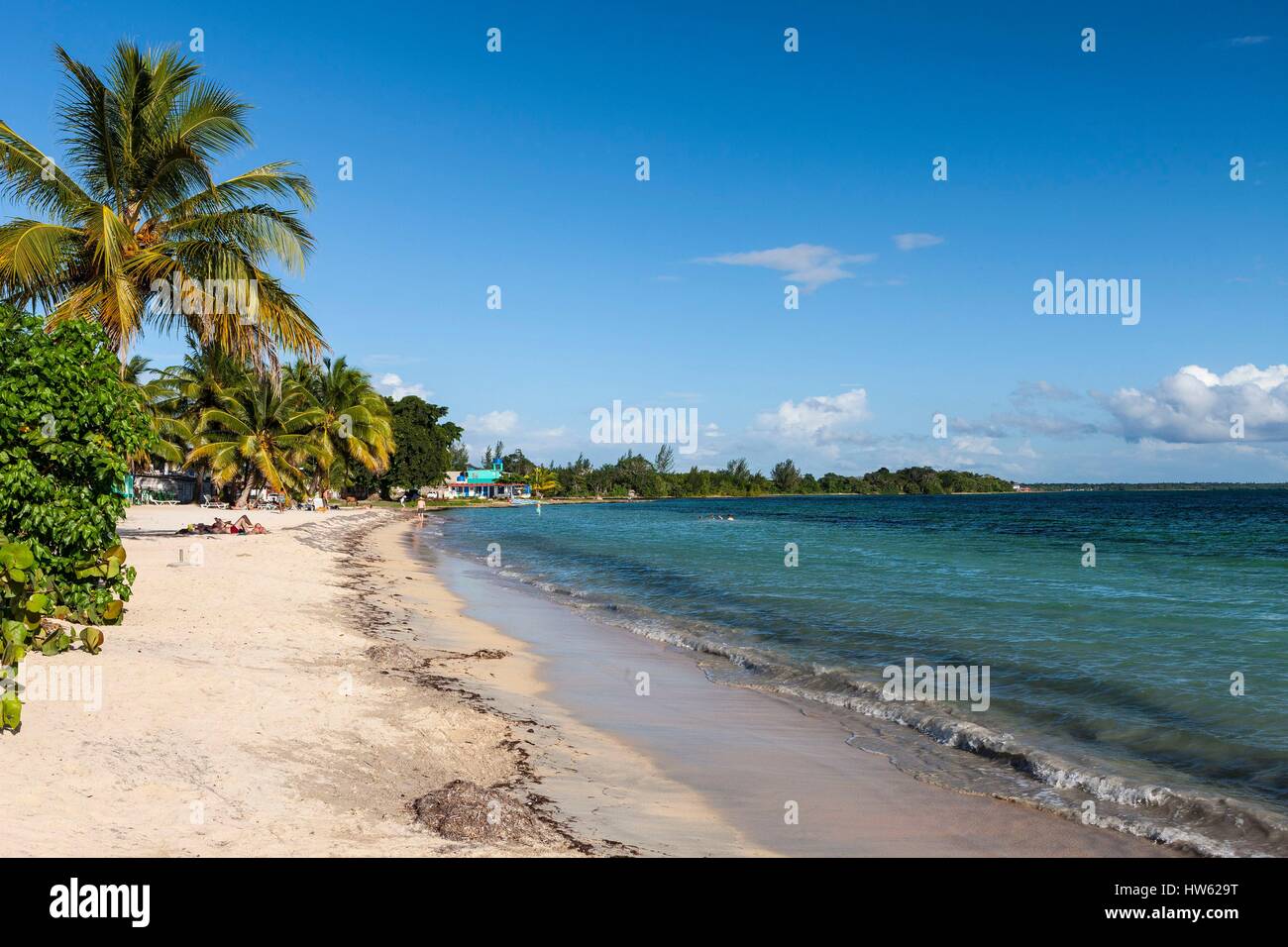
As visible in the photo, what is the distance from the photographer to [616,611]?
1864 centimetres

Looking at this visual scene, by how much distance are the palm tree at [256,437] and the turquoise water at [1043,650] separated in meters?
17.1

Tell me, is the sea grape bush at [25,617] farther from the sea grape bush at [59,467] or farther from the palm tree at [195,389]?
the palm tree at [195,389]

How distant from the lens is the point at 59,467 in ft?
26.2

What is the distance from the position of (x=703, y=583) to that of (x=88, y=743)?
18886 mm

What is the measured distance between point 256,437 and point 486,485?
91.0 m

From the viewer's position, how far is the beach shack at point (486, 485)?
419 feet

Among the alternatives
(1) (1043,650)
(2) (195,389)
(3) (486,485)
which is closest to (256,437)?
(2) (195,389)

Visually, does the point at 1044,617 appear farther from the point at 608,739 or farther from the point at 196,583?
the point at 196,583

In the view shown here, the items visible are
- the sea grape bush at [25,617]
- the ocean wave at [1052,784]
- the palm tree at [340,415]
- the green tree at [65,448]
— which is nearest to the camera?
the ocean wave at [1052,784]

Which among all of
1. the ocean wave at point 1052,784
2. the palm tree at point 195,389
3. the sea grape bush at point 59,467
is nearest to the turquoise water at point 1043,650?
the ocean wave at point 1052,784

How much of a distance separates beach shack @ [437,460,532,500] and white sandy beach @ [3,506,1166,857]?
11733cm
